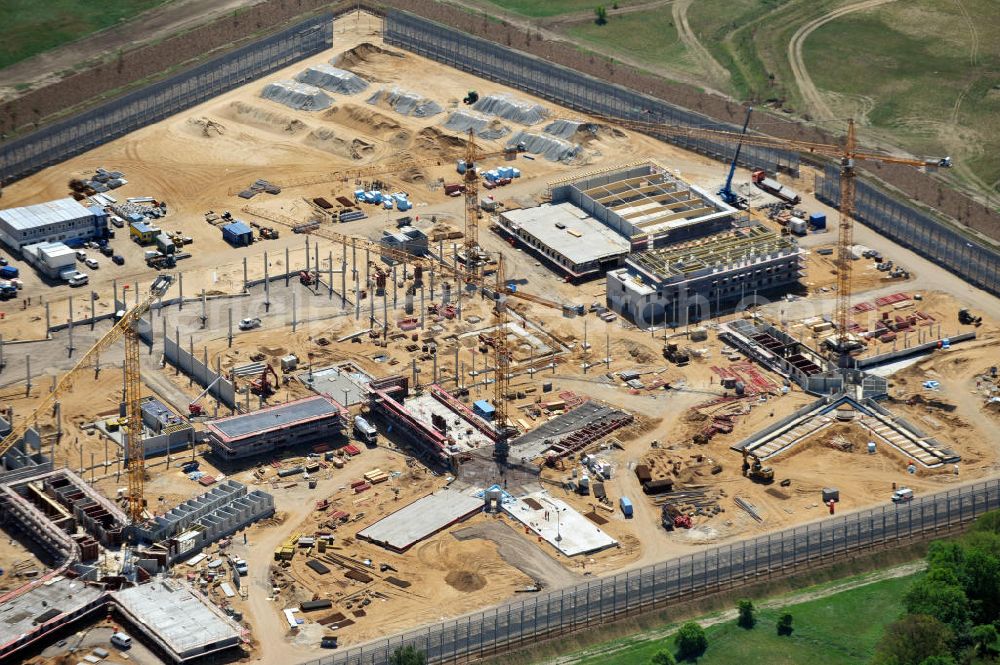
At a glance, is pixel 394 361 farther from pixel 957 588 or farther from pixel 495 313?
pixel 957 588

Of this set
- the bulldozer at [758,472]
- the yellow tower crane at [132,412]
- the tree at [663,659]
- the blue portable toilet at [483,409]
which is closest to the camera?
the tree at [663,659]

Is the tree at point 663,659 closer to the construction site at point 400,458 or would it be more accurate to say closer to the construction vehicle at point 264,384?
the construction site at point 400,458

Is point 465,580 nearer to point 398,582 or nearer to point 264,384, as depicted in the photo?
point 398,582

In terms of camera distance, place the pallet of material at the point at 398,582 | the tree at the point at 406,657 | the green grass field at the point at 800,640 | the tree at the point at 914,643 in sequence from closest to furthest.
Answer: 1. the tree at the point at 406,657
2. the tree at the point at 914,643
3. the green grass field at the point at 800,640
4. the pallet of material at the point at 398,582

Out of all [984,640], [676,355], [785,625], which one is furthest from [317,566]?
[984,640]

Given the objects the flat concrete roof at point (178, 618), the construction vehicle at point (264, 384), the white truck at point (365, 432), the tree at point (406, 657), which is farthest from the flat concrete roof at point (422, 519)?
the construction vehicle at point (264, 384)

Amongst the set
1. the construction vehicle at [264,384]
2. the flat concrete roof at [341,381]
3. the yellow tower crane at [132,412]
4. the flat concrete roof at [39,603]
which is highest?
the yellow tower crane at [132,412]
